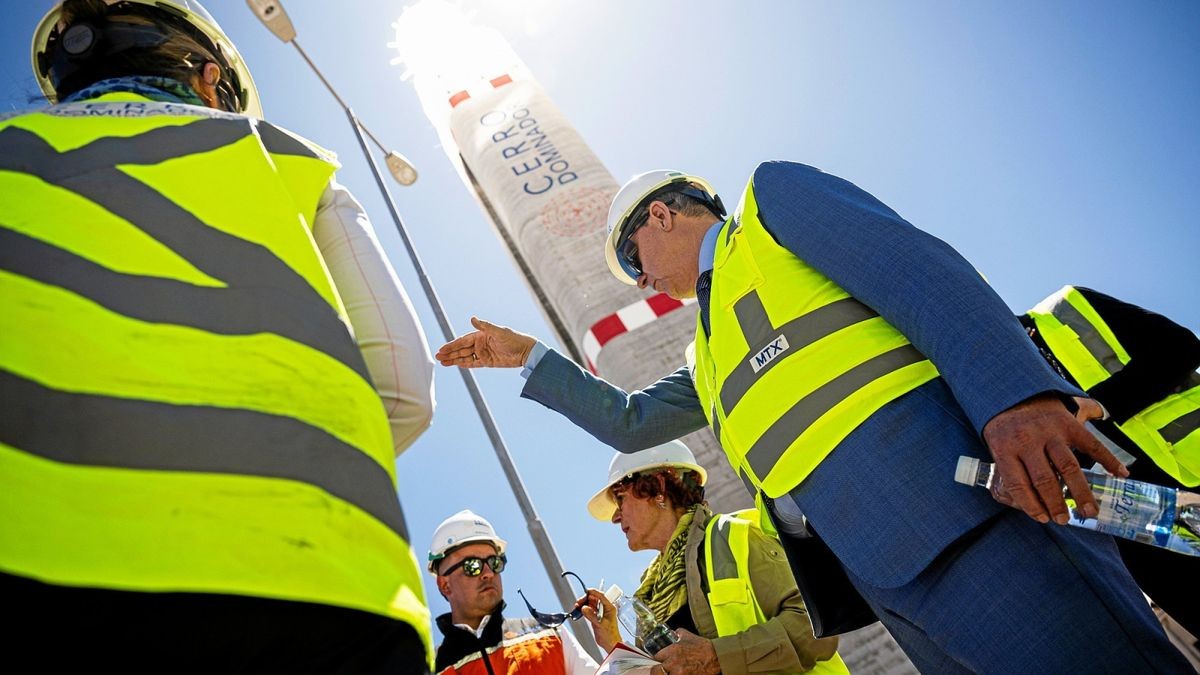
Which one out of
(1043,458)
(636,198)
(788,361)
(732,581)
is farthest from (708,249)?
(732,581)

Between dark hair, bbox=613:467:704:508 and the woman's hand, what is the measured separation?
0.46 meters

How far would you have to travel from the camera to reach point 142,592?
25.6 inches

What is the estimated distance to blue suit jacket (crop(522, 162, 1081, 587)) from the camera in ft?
4.03

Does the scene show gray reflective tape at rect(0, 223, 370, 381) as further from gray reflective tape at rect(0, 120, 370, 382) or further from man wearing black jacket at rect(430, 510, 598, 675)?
man wearing black jacket at rect(430, 510, 598, 675)

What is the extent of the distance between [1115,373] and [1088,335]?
0.12 meters

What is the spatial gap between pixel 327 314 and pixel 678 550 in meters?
2.22

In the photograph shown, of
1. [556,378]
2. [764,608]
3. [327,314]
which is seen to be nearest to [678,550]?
[764,608]

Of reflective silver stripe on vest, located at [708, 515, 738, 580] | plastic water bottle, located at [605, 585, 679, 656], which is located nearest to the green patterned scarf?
plastic water bottle, located at [605, 585, 679, 656]

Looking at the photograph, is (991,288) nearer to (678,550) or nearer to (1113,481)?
(1113,481)

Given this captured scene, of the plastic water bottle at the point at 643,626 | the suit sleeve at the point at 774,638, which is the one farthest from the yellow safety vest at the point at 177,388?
the plastic water bottle at the point at 643,626

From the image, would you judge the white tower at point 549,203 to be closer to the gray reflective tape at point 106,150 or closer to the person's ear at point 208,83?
the person's ear at point 208,83

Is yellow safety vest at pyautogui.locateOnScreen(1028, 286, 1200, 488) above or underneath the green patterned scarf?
underneath

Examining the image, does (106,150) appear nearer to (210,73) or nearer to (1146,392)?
(210,73)

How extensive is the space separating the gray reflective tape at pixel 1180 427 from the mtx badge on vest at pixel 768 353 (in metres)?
1.20
